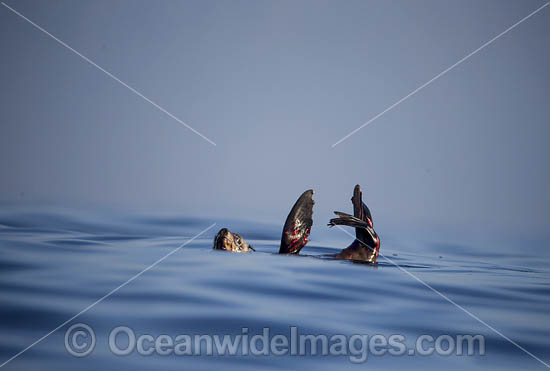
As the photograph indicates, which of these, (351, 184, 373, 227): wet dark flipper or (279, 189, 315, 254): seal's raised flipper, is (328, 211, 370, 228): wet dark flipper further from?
(279, 189, 315, 254): seal's raised flipper

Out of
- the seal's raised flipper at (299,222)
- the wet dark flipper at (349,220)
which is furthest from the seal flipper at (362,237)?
the seal's raised flipper at (299,222)

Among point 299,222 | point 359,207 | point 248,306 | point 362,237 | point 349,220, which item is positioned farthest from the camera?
point 299,222

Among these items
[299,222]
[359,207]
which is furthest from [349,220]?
[299,222]

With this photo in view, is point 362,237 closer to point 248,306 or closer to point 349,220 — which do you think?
point 349,220

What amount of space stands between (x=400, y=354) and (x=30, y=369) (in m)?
2.72

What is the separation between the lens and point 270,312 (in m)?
5.30

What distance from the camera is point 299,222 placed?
9.70 m

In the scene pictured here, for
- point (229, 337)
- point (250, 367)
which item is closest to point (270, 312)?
point (229, 337)

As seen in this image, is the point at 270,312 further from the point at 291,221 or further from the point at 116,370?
the point at 291,221

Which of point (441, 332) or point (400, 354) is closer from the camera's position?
point (400, 354)

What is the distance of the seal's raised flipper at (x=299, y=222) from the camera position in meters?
9.66

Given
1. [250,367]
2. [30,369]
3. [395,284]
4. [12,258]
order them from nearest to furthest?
1. [30,369]
2. [250,367]
3. [395,284]
4. [12,258]

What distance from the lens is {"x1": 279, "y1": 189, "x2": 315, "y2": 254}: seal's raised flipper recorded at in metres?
9.66

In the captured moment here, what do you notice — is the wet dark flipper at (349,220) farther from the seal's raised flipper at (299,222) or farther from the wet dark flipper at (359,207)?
the seal's raised flipper at (299,222)
